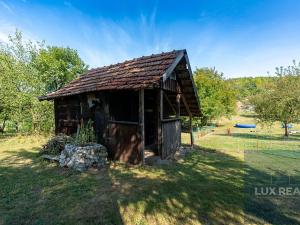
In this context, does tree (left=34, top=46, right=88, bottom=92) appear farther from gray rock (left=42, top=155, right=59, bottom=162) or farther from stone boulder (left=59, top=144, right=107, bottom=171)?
stone boulder (left=59, top=144, right=107, bottom=171)

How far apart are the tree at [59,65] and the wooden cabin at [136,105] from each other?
19334 mm

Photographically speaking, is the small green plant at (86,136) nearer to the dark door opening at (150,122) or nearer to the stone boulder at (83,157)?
the stone boulder at (83,157)

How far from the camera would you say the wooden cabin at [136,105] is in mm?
7423

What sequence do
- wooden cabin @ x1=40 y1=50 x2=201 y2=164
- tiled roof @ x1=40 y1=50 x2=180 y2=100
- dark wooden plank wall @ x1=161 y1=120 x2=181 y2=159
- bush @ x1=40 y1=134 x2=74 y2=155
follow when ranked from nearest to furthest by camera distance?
tiled roof @ x1=40 y1=50 x2=180 y2=100 < wooden cabin @ x1=40 y1=50 x2=201 y2=164 < dark wooden plank wall @ x1=161 y1=120 x2=181 y2=159 < bush @ x1=40 y1=134 x2=74 y2=155

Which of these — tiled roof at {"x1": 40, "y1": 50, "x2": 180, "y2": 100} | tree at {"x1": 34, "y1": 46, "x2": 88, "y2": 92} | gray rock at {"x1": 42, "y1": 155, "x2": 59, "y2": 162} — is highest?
tree at {"x1": 34, "y1": 46, "x2": 88, "y2": 92}

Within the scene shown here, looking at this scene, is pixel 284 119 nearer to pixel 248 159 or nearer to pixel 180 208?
pixel 248 159

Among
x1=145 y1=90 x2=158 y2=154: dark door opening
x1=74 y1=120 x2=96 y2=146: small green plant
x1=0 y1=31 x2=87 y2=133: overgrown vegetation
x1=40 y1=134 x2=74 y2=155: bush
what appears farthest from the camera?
x1=0 y1=31 x2=87 y2=133: overgrown vegetation

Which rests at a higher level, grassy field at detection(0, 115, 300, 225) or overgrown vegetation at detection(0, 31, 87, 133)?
overgrown vegetation at detection(0, 31, 87, 133)

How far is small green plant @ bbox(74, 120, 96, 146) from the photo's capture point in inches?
307

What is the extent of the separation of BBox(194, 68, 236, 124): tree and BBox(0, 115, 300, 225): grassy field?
19.1 metres

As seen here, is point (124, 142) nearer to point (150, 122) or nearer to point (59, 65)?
point (150, 122)

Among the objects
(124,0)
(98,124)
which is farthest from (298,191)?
(124,0)

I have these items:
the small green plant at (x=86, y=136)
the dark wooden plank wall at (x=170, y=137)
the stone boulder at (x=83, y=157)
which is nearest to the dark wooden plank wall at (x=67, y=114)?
the small green plant at (x=86, y=136)

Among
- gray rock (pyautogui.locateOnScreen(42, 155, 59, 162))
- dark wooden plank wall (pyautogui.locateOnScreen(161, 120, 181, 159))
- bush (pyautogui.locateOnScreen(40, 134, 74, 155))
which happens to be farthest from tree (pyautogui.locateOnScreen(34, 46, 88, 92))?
dark wooden plank wall (pyautogui.locateOnScreen(161, 120, 181, 159))
